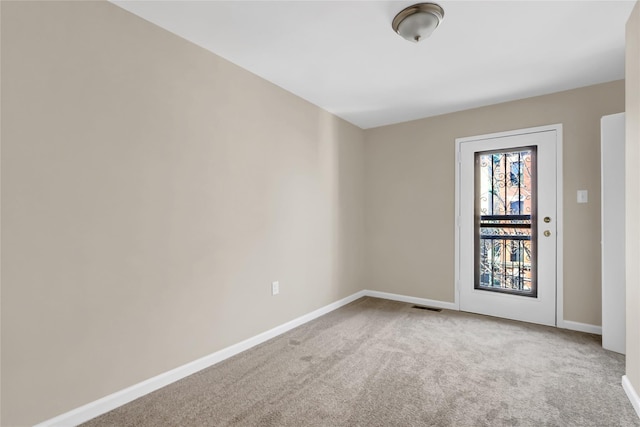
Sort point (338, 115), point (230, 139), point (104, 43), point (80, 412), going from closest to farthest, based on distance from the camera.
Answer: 1. point (80, 412)
2. point (104, 43)
3. point (230, 139)
4. point (338, 115)

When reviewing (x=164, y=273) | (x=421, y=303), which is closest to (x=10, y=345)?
(x=164, y=273)

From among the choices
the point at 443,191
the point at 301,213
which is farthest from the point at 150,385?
the point at 443,191

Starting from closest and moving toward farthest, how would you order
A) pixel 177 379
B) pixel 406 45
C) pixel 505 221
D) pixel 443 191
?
pixel 177 379
pixel 406 45
pixel 505 221
pixel 443 191

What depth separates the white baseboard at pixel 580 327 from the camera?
9.66 ft

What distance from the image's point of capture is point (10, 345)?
59.2 inches

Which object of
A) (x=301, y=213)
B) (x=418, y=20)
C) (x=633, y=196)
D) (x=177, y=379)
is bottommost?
(x=177, y=379)

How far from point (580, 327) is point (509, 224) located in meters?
1.16

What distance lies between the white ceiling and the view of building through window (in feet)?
2.39

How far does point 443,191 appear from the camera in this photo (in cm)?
382

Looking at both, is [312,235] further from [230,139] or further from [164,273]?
[164,273]

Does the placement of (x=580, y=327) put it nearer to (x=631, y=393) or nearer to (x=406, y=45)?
(x=631, y=393)

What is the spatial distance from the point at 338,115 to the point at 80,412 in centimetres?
357

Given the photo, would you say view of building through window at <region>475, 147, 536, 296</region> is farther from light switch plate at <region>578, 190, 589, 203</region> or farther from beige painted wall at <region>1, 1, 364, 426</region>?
beige painted wall at <region>1, 1, 364, 426</region>

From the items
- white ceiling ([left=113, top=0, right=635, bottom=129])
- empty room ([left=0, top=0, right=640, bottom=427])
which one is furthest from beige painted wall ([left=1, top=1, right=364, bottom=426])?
white ceiling ([left=113, top=0, right=635, bottom=129])
